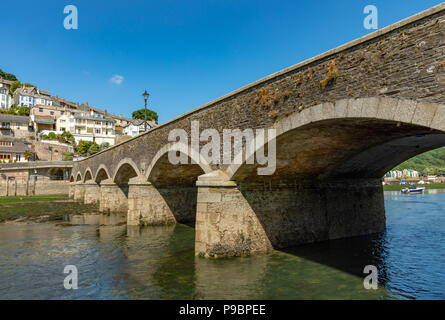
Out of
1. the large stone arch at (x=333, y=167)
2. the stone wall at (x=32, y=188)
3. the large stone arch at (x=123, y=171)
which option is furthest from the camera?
the stone wall at (x=32, y=188)

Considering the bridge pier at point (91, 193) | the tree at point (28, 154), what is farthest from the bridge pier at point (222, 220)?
the tree at point (28, 154)

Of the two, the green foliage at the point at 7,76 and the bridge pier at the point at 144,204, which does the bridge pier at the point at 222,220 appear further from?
the green foliage at the point at 7,76

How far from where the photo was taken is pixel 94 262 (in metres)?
11.3

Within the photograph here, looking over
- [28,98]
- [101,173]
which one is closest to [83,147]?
[28,98]

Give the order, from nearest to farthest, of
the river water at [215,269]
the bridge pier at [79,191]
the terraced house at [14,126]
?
the river water at [215,269] → the bridge pier at [79,191] → the terraced house at [14,126]

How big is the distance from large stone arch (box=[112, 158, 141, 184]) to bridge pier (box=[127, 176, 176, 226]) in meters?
3.09

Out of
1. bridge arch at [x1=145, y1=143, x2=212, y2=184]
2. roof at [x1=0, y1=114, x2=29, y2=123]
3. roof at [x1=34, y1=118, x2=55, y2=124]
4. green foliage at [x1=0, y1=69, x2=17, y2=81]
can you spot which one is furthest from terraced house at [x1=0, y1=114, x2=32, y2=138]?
bridge arch at [x1=145, y1=143, x2=212, y2=184]

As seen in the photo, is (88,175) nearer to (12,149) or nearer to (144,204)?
(144,204)

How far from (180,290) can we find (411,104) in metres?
7.15

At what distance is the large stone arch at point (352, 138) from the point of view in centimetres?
606

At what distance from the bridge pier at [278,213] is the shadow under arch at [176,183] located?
6011 millimetres

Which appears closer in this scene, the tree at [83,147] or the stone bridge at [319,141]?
the stone bridge at [319,141]
